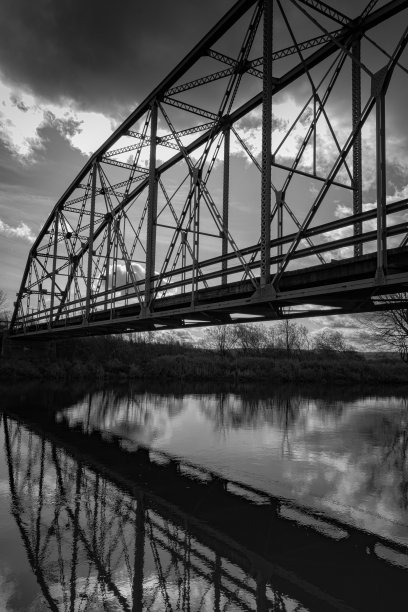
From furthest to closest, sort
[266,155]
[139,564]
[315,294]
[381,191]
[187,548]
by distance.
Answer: [266,155] < [315,294] < [381,191] < [187,548] < [139,564]

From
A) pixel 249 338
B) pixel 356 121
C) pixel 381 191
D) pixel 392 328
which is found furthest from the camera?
pixel 249 338

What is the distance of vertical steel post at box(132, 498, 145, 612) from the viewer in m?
5.18

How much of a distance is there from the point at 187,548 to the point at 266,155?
27.6 feet

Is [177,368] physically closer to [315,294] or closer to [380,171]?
[315,294]

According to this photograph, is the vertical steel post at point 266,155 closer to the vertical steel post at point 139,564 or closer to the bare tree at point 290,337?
the vertical steel post at point 139,564

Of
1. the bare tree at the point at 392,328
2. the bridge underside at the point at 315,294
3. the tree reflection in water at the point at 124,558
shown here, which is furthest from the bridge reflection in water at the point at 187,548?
the bare tree at the point at 392,328

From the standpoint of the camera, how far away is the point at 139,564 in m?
6.00

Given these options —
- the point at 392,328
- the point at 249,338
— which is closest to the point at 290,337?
the point at 249,338

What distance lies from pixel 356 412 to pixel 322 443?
8.85 metres

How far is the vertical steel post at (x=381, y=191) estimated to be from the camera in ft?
27.2

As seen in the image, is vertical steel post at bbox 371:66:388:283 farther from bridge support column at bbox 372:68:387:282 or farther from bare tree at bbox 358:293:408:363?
bare tree at bbox 358:293:408:363

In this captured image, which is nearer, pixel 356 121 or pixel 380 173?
pixel 380 173

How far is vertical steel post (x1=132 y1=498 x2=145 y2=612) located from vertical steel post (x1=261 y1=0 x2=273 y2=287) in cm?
563

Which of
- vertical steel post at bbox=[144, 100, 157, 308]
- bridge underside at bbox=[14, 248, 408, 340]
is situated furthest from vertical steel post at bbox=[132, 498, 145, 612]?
vertical steel post at bbox=[144, 100, 157, 308]
